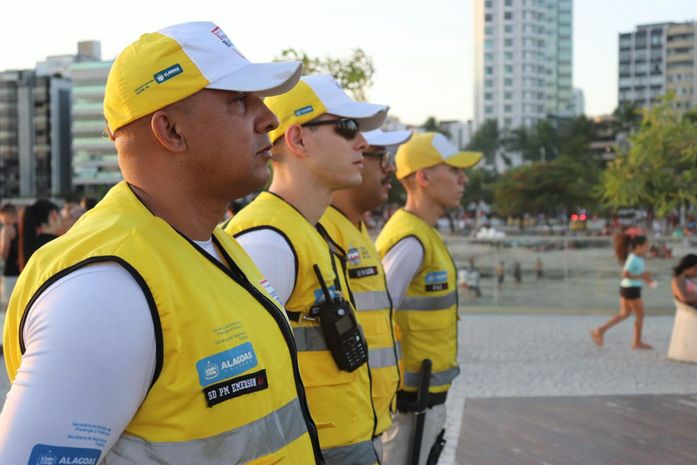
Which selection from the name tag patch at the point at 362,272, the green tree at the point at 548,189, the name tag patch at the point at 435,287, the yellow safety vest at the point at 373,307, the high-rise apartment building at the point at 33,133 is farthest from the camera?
the high-rise apartment building at the point at 33,133

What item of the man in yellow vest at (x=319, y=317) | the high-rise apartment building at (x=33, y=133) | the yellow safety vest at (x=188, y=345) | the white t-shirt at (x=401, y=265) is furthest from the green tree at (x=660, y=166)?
the high-rise apartment building at (x=33, y=133)

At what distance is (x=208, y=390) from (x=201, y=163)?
1.78 ft

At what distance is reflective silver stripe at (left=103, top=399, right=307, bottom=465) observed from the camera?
1.66 meters

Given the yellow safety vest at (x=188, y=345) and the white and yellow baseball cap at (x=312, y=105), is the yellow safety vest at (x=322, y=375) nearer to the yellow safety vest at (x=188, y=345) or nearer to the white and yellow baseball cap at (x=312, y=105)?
the white and yellow baseball cap at (x=312, y=105)

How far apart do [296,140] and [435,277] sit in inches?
59.5

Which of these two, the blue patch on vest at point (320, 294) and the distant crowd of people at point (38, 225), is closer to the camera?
the blue patch on vest at point (320, 294)

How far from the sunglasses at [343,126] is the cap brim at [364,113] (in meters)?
0.03

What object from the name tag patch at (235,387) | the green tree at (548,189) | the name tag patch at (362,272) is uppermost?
the name tag patch at (235,387)

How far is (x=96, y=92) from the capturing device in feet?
421

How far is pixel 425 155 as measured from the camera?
5.50 meters

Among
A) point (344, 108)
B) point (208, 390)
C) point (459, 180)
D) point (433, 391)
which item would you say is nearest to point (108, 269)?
point (208, 390)

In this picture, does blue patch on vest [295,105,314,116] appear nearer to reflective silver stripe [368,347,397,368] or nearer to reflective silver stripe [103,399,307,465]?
reflective silver stripe [368,347,397,368]

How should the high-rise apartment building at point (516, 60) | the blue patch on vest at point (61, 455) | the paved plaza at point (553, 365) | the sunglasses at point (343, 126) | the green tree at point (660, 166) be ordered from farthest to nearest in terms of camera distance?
the high-rise apartment building at point (516, 60), the green tree at point (660, 166), the paved plaza at point (553, 365), the sunglasses at point (343, 126), the blue patch on vest at point (61, 455)

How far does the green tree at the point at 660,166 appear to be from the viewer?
42.0 ft
